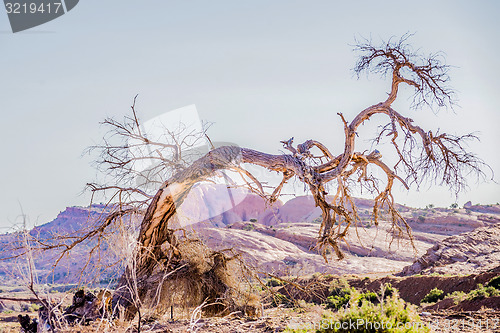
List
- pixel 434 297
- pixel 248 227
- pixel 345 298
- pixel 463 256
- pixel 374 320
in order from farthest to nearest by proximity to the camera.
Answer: pixel 248 227 → pixel 463 256 → pixel 434 297 → pixel 345 298 → pixel 374 320

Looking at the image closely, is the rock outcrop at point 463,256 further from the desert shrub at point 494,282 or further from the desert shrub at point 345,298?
the desert shrub at point 494,282

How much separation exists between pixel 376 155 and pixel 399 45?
2425 mm

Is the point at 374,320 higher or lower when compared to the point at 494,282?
higher

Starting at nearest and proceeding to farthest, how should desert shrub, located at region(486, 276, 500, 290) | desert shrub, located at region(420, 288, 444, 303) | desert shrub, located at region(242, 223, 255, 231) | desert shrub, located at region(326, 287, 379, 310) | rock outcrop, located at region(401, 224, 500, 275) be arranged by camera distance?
desert shrub, located at region(326, 287, 379, 310)
desert shrub, located at region(486, 276, 500, 290)
desert shrub, located at region(420, 288, 444, 303)
rock outcrop, located at region(401, 224, 500, 275)
desert shrub, located at region(242, 223, 255, 231)

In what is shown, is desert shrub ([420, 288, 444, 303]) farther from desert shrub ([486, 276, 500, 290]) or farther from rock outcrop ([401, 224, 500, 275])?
rock outcrop ([401, 224, 500, 275])

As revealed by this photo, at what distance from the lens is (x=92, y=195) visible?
8.96 meters

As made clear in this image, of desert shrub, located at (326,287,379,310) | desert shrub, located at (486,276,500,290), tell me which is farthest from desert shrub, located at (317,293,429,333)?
desert shrub, located at (486,276,500,290)

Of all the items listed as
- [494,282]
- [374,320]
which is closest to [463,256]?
[494,282]

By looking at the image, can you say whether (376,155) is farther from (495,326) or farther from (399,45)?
(495,326)

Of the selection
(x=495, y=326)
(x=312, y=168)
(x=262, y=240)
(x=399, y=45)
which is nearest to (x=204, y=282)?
(x=312, y=168)

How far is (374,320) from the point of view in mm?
3547

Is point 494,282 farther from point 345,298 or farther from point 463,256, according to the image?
point 463,256

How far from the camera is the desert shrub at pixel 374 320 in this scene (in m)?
3.51

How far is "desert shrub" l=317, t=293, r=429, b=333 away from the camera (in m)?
3.51
